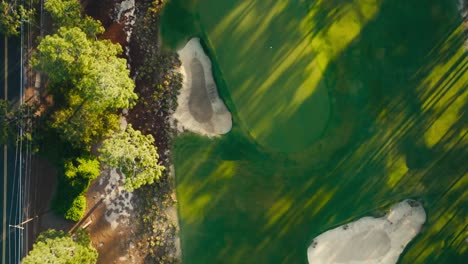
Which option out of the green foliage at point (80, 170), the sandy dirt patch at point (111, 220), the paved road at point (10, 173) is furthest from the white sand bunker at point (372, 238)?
the paved road at point (10, 173)

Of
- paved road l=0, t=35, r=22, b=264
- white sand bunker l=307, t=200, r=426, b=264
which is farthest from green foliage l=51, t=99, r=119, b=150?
white sand bunker l=307, t=200, r=426, b=264

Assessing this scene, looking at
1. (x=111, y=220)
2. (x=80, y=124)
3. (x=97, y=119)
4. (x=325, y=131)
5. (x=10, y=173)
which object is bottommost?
(x=10, y=173)

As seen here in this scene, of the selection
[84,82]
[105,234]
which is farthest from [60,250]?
[84,82]

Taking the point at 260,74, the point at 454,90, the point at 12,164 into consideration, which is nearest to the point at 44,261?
the point at 12,164

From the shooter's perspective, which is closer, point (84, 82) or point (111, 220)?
point (84, 82)

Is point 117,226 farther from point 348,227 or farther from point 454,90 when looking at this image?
point 454,90

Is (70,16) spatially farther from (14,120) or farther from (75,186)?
(75,186)
